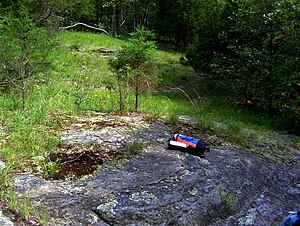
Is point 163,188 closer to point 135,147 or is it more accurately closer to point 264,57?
point 135,147


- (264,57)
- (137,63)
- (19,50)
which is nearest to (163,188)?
(137,63)

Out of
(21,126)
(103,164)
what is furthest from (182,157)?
(21,126)

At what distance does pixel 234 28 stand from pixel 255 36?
3.51 ft

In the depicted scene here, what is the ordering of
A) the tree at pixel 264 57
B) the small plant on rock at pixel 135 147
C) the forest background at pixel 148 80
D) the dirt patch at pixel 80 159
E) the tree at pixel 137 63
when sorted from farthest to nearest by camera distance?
the tree at pixel 264 57 → the tree at pixel 137 63 → the forest background at pixel 148 80 → the small plant on rock at pixel 135 147 → the dirt patch at pixel 80 159

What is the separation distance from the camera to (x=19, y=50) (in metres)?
5.61

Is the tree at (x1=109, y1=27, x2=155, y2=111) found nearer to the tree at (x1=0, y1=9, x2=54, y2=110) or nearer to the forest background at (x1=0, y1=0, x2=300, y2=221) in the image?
the forest background at (x1=0, y1=0, x2=300, y2=221)

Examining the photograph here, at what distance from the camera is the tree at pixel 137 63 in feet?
19.8

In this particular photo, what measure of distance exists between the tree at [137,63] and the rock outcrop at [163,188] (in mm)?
1763

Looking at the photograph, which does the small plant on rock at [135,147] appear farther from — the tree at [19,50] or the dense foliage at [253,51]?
the dense foliage at [253,51]

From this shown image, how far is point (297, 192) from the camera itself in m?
3.86

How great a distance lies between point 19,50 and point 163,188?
384 cm

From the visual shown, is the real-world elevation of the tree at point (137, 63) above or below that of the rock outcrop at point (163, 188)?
above

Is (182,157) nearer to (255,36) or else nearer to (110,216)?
(110,216)

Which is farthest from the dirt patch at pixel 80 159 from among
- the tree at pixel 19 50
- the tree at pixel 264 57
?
the tree at pixel 264 57
